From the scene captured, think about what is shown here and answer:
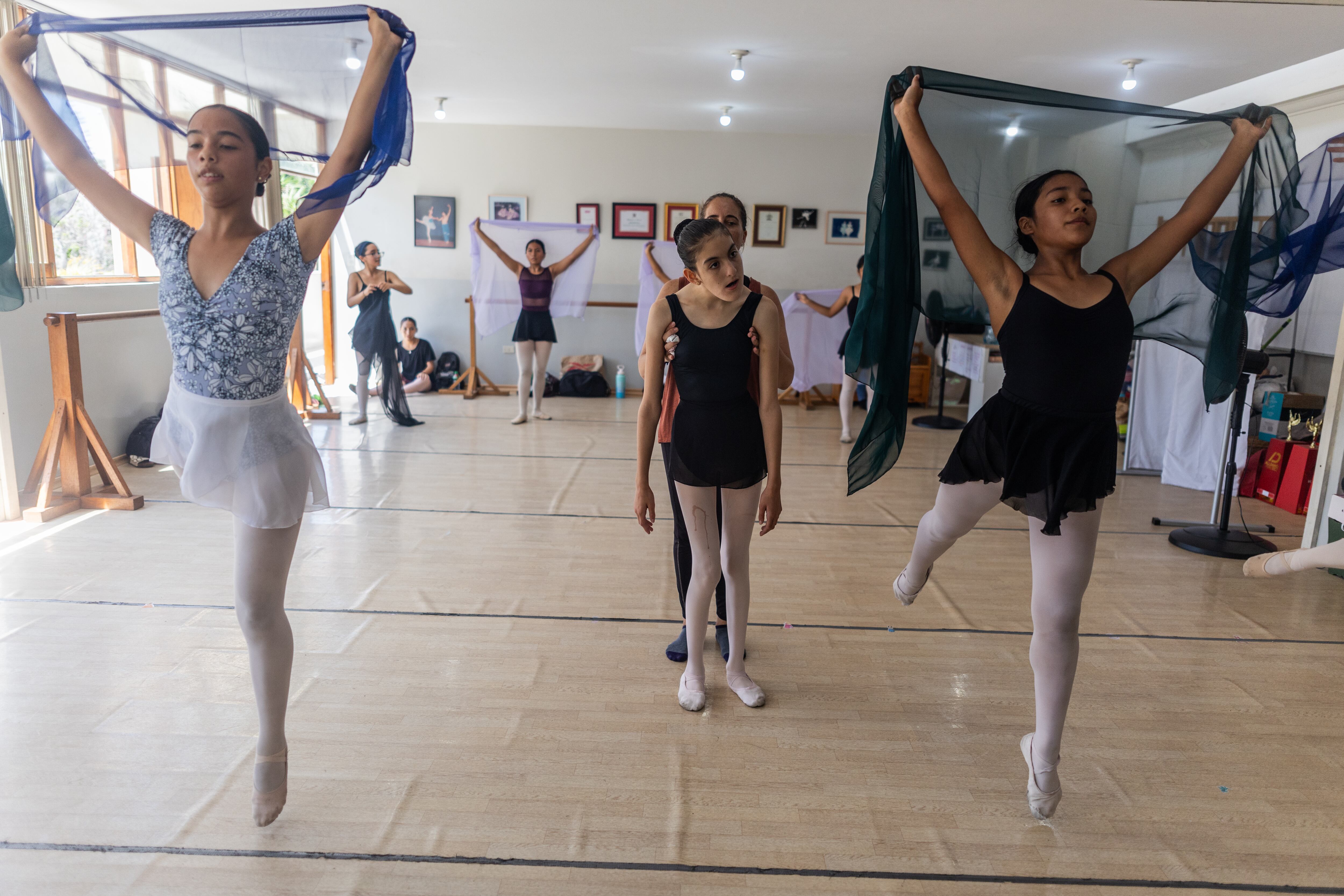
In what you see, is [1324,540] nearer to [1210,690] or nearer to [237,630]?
[1210,690]

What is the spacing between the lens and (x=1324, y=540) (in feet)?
13.1

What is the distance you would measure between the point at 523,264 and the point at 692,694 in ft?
19.5

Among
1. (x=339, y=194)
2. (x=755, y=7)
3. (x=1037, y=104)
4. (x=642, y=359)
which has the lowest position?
(x=642, y=359)

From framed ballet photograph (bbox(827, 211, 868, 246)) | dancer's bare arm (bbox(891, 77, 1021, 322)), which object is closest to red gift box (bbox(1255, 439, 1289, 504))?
dancer's bare arm (bbox(891, 77, 1021, 322))

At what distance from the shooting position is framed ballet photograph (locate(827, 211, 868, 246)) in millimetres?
9344

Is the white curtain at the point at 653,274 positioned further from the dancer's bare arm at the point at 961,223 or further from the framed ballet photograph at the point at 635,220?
the dancer's bare arm at the point at 961,223

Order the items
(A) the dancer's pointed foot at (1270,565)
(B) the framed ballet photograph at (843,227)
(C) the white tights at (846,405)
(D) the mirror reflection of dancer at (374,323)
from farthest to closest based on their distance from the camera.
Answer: (B) the framed ballet photograph at (843,227)
(D) the mirror reflection of dancer at (374,323)
(C) the white tights at (846,405)
(A) the dancer's pointed foot at (1270,565)

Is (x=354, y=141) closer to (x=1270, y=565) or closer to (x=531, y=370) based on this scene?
(x=1270, y=565)

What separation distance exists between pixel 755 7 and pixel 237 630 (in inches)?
165

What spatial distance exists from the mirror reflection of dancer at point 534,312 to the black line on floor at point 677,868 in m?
5.66

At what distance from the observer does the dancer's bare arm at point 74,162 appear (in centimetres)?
187

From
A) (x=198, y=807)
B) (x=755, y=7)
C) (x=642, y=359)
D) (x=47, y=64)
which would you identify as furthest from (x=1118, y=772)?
(x=755, y=7)

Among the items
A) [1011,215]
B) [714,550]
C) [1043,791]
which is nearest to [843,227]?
[1011,215]

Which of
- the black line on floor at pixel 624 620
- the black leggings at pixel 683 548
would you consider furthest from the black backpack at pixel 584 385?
the black leggings at pixel 683 548
